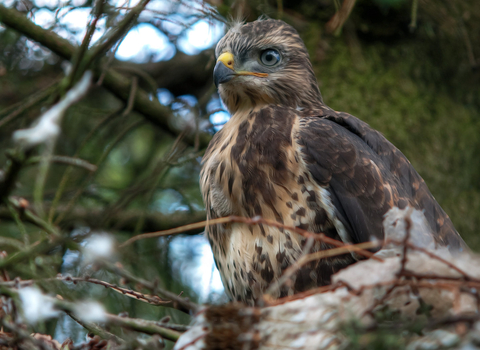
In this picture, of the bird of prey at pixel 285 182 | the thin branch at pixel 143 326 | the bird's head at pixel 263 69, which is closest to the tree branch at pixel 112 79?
the bird's head at pixel 263 69

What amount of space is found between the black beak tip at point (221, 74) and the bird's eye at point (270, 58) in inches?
12.8

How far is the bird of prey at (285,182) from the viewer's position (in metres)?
2.54

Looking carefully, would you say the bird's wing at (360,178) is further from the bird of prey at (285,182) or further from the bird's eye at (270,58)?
the bird's eye at (270,58)

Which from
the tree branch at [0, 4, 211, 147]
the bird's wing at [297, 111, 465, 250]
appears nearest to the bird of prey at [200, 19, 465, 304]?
the bird's wing at [297, 111, 465, 250]

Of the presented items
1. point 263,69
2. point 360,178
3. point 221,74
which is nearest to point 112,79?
point 221,74

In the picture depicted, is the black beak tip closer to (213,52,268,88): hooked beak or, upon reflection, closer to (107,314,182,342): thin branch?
(213,52,268,88): hooked beak

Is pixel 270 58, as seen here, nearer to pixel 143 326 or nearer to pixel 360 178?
pixel 360 178

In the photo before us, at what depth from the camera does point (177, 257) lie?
406 centimetres

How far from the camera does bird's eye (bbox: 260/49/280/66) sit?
10.9 feet

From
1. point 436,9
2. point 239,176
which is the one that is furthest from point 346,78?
point 239,176

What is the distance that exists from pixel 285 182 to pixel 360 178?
38cm

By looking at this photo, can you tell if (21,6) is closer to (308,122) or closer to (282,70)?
(282,70)

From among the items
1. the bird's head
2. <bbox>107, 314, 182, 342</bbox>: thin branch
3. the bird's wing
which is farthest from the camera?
the bird's head

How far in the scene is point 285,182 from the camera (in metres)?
2.62
